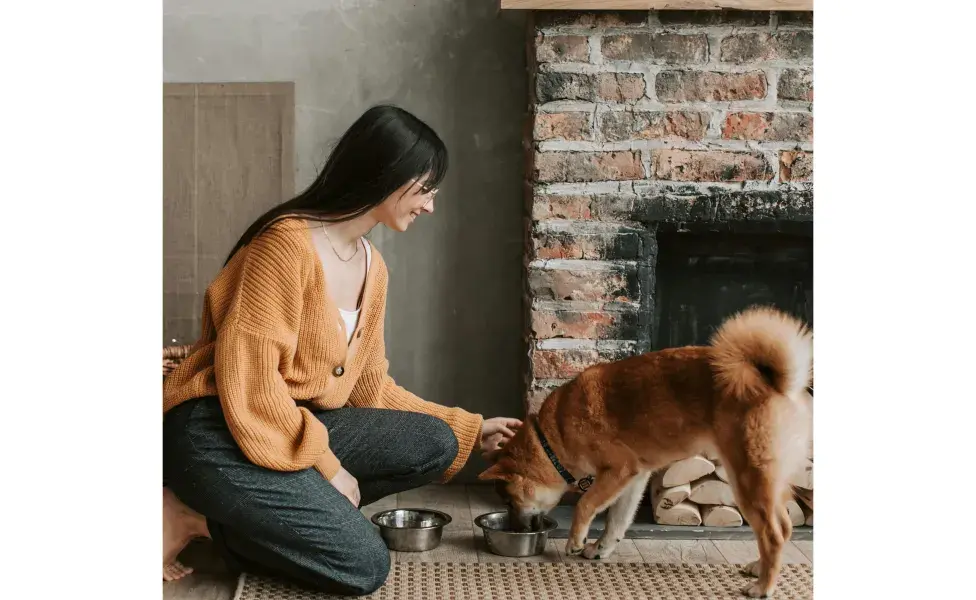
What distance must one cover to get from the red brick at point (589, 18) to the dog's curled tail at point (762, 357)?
887 millimetres

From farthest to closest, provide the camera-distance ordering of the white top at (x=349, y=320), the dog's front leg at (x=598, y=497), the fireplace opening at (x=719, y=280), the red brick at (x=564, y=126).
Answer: the fireplace opening at (x=719, y=280) < the red brick at (x=564, y=126) < the dog's front leg at (x=598, y=497) < the white top at (x=349, y=320)

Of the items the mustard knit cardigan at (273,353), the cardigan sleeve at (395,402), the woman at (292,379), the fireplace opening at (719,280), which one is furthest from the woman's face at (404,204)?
the fireplace opening at (719,280)

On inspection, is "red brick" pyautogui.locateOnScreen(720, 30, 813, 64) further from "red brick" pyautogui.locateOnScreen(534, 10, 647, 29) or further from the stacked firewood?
the stacked firewood

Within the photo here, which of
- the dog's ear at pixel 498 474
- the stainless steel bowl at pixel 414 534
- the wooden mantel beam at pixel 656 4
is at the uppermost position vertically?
the wooden mantel beam at pixel 656 4

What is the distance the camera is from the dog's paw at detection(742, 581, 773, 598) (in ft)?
5.79

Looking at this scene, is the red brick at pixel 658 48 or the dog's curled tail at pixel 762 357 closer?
the dog's curled tail at pixel 762 357

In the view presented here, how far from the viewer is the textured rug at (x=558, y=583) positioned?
1.78 meters

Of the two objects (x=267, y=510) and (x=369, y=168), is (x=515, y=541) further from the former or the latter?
(x=369, y=168)

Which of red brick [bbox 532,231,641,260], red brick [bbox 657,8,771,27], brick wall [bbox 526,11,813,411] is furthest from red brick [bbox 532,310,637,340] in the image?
red brick [bbox 657,8,771,27]

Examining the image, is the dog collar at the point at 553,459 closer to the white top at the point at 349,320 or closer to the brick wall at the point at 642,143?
the brick wall at the point at 642,143
